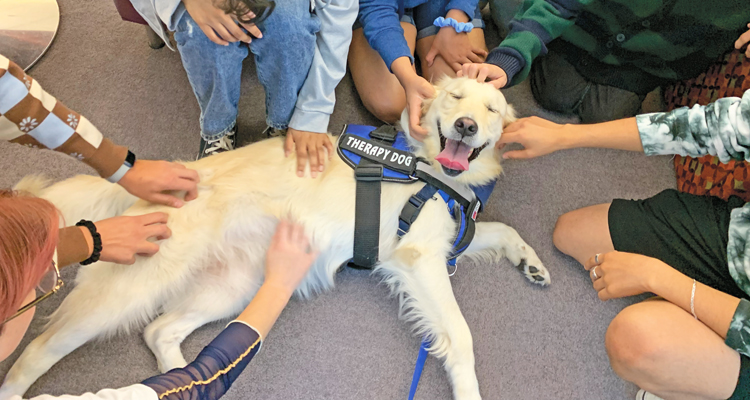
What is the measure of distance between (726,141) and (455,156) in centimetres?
88

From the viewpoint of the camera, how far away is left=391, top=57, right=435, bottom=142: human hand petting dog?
1781mm

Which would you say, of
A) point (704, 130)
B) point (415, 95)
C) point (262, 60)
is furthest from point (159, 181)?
point (704, 130)

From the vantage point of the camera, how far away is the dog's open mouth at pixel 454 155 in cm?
172

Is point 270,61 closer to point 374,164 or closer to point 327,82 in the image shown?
point 327,82

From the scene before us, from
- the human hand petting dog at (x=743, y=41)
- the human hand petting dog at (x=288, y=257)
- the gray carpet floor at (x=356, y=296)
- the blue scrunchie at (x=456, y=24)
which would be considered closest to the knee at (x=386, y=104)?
the gray carpet floor at (x=356, y=296)

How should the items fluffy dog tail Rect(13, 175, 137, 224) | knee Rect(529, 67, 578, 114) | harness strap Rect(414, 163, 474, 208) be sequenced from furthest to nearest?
1. knee Rect(529, 67, 578, 114)
2. harness strap Rect(414, 163, 474, 208)
3. fluffy dog tail Rect(13, 175, 137, 224)

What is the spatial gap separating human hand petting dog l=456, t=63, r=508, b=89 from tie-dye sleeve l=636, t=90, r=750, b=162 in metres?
0.55

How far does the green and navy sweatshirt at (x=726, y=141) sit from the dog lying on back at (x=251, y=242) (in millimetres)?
542

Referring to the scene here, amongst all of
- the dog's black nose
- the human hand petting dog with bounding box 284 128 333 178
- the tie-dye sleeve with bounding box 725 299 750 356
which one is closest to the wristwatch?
the human hand petting dog with bounding box 284 128 333 178

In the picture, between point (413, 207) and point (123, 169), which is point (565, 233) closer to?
point (413, 207)

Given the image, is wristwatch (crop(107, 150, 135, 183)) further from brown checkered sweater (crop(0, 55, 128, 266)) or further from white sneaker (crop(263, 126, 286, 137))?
white sneaker (crop(263, 126, 286, 137))

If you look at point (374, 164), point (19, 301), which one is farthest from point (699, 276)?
point (19, 301)

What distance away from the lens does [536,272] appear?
1988 mm

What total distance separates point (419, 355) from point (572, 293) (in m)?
0.82
